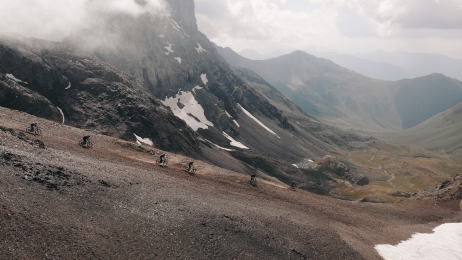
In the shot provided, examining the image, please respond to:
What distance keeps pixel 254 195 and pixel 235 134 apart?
6100 inches

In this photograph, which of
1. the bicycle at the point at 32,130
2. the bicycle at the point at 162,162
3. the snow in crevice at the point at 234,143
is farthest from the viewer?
the snow in crevice at the point at 234,143

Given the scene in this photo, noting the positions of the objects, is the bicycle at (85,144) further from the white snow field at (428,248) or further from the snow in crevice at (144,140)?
the snow in crevice at (144,140)

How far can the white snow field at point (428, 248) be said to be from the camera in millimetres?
35250

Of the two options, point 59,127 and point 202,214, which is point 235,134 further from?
point 202,214

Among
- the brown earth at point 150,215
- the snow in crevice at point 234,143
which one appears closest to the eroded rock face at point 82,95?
the snow in crevice at point 234,143

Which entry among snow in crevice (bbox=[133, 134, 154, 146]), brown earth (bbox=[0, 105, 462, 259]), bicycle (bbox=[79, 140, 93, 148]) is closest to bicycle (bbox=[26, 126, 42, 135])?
brown earth (bbox=[0, 105, 462, 259])

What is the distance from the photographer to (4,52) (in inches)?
4341

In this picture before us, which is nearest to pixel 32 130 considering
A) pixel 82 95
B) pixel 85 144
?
pixel 85 144

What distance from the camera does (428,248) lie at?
38.3m

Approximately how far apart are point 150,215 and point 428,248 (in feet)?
113

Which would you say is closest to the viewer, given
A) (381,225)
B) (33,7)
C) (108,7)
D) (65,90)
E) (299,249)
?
(299,249)

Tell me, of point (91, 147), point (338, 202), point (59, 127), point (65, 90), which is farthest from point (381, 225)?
point (65, 90)

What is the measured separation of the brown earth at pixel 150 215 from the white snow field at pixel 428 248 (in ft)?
4.45

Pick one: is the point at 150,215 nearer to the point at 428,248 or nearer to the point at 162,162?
the point at 162,162
